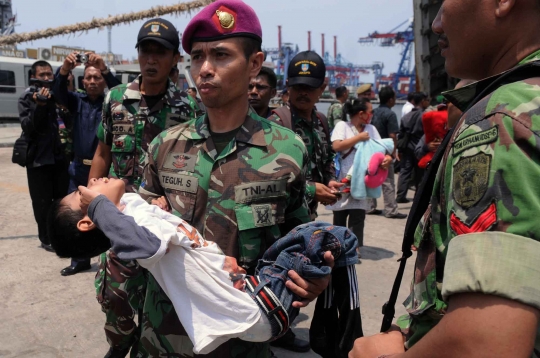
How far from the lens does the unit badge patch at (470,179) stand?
829 millimetres

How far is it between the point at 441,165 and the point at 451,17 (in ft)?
1.04

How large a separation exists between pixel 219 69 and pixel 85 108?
3.15 metres

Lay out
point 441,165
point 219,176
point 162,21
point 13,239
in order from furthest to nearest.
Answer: point 13,239 < point 162,21 < point 219,176 < point 441,165

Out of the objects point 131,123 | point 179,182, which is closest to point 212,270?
point 179,182

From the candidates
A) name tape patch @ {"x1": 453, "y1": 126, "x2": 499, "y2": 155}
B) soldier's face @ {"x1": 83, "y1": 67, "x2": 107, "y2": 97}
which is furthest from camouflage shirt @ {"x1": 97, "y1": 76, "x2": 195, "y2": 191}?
name tape patch @ {"x1": 453, "y1": 126, "x2": 499, "y2": 155}

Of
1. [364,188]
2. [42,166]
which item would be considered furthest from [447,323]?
[42,166]

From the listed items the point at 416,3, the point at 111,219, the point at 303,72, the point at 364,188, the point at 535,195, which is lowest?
the point at 364,188

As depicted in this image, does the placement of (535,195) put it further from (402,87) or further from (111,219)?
(402,87)

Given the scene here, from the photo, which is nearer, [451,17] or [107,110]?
[451,17]

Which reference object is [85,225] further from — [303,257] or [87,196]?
[303,257]

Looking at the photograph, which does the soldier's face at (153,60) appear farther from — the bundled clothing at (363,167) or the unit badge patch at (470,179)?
the unit badge patch at (470,179)

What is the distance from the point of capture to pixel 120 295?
8.14 ft

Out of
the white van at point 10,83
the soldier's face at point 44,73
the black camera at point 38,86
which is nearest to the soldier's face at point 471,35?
the black camera at point 38,86

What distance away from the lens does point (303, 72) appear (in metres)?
3.94
